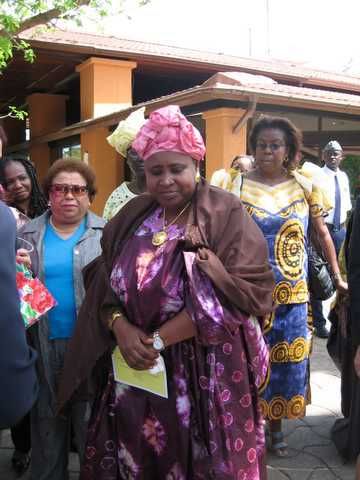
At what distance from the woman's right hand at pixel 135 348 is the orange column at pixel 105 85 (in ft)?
33.4

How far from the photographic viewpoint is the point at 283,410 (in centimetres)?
339

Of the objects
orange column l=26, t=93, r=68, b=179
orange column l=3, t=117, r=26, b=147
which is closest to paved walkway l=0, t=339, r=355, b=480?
orange column l=26, t=93, r=68, b=179

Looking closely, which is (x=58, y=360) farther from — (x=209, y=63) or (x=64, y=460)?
(x=209, y=63)

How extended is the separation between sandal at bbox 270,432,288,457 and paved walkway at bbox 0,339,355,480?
3 cm

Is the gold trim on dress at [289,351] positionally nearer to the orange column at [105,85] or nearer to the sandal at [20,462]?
the sandal at [20,462]

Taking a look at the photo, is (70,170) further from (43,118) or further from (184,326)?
(43,118)

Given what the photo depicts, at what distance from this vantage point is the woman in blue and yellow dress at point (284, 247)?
328cm

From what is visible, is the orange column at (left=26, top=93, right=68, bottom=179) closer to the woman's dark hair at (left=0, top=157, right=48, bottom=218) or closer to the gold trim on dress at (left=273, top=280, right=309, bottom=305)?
the woman's dark hair at (left=0, top=157, right=48, bottom=218)

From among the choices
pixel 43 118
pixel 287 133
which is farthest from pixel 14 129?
pixel 287 133

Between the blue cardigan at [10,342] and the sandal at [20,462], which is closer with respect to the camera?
the blue cardigan at [10,342]

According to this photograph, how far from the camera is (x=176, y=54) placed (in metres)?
11.9

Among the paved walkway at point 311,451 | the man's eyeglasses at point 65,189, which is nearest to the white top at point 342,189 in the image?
the paved walkway at point 311,451

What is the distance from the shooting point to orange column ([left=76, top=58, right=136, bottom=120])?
38.1 feet

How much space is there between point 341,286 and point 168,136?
1809mm
